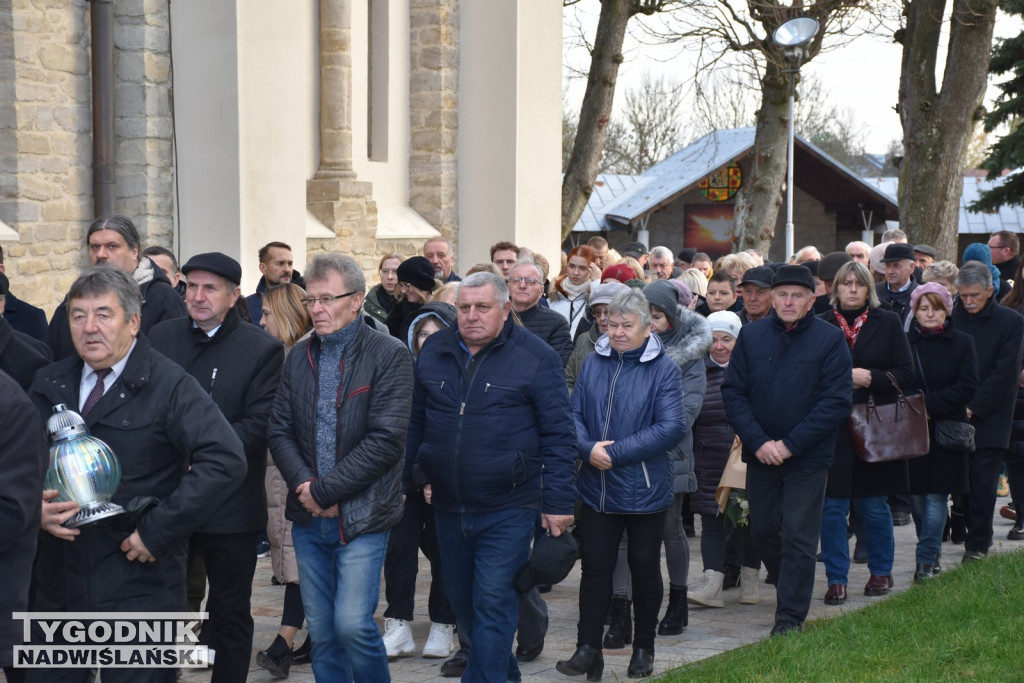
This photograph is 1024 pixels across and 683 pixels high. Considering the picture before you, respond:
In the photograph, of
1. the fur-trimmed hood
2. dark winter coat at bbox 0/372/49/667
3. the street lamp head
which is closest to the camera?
dark winter coat at bbox 0/372/49/667

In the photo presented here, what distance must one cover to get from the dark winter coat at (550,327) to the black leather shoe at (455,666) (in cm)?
235

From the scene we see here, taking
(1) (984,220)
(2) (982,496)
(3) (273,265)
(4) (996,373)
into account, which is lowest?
(2) (982,496)

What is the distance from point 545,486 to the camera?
19.0ft

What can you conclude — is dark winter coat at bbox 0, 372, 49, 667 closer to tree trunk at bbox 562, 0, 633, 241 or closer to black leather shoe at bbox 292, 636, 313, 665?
black leather shoe at bbox 292, 636, 313, 665

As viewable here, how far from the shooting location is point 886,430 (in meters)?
8.03

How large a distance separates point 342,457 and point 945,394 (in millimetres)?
4650

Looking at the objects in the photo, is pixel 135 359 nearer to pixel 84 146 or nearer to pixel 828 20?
pixel 84 146

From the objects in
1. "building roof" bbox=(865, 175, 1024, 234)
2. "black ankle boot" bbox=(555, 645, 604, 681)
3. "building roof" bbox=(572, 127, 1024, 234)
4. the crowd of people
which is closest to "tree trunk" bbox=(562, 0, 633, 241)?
the crowd of people

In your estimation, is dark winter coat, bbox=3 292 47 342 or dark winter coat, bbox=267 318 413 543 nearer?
dark winter coat, bbox=267 318 413 543

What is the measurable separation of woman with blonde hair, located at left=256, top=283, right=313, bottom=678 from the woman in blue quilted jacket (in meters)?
1.27

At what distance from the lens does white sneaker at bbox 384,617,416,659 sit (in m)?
6.72

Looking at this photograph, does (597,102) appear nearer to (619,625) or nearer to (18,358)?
(619,625)

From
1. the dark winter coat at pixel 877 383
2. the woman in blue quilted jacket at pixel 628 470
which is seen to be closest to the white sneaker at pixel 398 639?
the woman in blue quilted jacket at pixel 628 470

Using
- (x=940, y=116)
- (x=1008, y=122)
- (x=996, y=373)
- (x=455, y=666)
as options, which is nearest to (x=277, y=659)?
(x=455, y=666)
